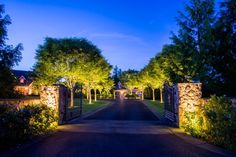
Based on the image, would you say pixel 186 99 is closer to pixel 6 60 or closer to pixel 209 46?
pixel 209 46

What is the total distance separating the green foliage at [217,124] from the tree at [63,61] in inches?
852

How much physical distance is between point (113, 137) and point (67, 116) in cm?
724

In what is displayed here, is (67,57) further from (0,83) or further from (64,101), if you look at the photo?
(64,101)

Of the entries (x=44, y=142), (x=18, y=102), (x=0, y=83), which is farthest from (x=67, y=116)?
(x=0, y=83)

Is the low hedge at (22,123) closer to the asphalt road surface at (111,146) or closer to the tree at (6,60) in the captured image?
the asphalt road surface at (111,146)

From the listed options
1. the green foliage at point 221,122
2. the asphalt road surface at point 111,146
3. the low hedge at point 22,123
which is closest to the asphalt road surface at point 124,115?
the low hedge at point 22,123

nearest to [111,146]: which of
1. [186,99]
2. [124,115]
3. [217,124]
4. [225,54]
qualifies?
[217,124]

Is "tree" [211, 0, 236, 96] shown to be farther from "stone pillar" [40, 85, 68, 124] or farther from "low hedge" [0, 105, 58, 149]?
"low hedge" [0, 105, 58, 149]

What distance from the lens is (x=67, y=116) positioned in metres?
18.7

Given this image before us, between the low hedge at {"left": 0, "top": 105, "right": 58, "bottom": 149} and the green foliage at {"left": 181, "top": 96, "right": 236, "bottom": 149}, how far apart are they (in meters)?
6.70

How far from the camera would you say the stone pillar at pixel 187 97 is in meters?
15.3

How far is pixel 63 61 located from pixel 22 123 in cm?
2496

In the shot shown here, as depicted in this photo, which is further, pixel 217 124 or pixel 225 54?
pixel 225 54

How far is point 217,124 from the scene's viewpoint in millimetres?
10492
